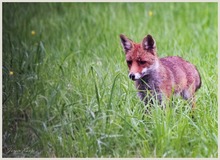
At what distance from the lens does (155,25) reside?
11.2 meters

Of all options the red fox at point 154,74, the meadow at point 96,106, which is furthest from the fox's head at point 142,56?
the meadow at point 96,106

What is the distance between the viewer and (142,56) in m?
7.37

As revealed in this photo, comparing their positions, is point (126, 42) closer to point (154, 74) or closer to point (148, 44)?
point (148, 44)

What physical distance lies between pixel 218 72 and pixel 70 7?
5003 millimetres

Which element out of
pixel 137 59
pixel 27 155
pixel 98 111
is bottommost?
pixel 27 155

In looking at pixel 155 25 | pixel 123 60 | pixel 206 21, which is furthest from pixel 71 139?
pixel 206 21

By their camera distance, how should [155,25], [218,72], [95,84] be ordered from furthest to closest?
[155,25]
[218,72]
[95,84]

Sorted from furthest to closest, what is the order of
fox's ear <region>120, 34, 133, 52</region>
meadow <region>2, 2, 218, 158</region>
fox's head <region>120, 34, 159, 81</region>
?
fox's ear <region>120, 34, 133, 52</region> → fox's head <region>120, 34, 159, 81</region> → meadow <region>2, 2, 218, 158</region>

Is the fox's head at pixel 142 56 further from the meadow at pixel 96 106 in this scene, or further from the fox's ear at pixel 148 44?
the meadow at pixel 96 106

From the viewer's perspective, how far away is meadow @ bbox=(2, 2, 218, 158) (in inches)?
270

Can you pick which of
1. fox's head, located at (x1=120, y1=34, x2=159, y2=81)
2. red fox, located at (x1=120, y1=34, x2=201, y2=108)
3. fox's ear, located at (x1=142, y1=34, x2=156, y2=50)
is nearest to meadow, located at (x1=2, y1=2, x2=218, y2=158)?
red fox, located at (x1=120, y1=34, x2=201, y2=108)

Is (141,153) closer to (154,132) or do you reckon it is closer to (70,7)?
(154,132)

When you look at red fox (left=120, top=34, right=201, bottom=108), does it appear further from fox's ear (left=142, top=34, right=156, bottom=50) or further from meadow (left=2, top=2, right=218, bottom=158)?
meadow (left=2, top=2, right=218, bottom=158)

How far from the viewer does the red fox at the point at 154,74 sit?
24.2 ft
